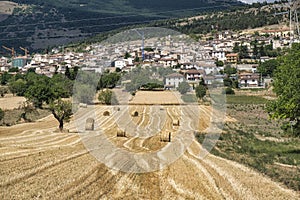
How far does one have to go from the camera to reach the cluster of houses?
77.4m

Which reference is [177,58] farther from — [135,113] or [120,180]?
[120,180]

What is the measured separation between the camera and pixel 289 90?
3003 centimetres

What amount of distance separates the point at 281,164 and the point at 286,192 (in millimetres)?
8295

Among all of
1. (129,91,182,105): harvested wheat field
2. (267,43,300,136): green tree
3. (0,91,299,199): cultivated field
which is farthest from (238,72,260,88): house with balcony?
(0,91,299,199): cultivated field

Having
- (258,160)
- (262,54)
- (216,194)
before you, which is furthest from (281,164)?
(262,54)

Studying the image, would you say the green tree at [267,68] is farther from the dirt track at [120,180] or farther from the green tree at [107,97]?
the dirt track at [120,180]

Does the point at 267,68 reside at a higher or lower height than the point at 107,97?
higher

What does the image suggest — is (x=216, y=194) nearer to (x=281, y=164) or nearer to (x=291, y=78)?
(x=281, y=164)

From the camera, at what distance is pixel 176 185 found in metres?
16.5

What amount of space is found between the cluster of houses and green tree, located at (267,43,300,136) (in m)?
13.3

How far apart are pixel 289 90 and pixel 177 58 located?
80298 mm

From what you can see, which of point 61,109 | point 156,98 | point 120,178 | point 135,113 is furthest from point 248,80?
point 120,178

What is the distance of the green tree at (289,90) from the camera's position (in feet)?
95.8

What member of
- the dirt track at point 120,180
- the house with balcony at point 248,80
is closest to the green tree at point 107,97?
the dirt track at point 120,180
